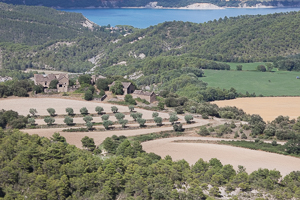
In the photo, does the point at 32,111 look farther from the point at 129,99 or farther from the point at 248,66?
the point at 248,66

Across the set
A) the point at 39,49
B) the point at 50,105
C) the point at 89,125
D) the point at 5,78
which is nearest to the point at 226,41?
the point at 39,49

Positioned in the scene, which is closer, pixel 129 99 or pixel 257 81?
pixel 129 99

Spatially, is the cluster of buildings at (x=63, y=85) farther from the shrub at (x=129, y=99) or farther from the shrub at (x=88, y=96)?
the shrub at (x=88, y=96)

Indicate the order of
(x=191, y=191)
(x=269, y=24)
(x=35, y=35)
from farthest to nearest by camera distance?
(x=35, y=35)
(x=269, y=24)
(x=191, y=191)

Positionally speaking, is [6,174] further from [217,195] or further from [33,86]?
[33,86]

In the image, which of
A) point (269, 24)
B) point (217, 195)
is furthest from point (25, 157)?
point (269, 24)

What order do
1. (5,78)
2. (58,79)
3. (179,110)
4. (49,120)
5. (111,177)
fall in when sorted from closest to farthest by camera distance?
(111,177) < (49,120) < (179,110) < (58,79) < (5,78)

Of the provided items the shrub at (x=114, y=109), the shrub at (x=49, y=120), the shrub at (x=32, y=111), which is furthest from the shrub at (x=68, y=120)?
the shrub at (x=114, y=109)
